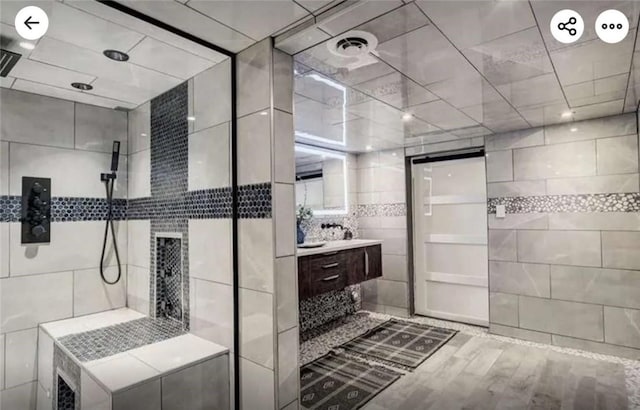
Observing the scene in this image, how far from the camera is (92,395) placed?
1578 mm

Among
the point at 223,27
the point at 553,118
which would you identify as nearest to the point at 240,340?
the point at 223,27

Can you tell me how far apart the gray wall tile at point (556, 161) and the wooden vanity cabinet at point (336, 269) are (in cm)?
165

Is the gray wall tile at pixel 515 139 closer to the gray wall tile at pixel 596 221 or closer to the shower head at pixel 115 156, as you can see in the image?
the gray wall tile at pixel 596 221

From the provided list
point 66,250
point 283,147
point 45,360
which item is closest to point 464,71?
point 283,147

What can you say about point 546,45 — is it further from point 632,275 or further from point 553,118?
point 632,275

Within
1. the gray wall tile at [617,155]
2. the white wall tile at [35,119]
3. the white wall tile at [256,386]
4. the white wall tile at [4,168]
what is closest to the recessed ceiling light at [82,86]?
the white wall tile at [35,119]

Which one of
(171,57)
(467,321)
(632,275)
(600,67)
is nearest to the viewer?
(171,57)

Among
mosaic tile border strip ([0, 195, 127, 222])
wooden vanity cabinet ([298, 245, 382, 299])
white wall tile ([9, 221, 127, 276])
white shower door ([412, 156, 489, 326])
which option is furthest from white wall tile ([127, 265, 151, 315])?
white shower door ([412, 156, 489, 326])

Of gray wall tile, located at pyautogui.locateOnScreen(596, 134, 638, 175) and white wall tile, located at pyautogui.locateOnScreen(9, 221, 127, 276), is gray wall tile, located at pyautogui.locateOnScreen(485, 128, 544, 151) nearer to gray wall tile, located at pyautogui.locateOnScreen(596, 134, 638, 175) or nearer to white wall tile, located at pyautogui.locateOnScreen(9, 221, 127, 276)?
gray wall tile, located at pyautogui.locateOnScreen(596, 134, 638, 175)

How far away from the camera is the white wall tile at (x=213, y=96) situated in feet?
6.16

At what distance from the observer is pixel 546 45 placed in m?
1.71

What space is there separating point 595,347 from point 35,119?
14.9 ft

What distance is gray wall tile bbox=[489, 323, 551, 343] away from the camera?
10.4 feet

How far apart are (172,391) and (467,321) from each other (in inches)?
127
